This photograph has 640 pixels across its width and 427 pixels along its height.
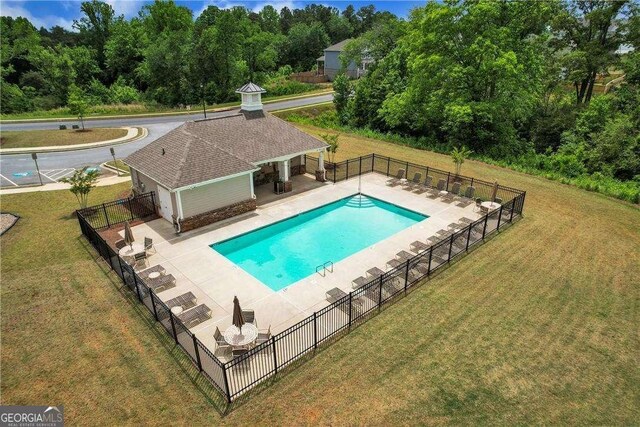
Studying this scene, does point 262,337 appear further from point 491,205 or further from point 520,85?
point 520,85

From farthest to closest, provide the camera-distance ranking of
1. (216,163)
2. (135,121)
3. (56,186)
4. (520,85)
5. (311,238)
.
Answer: (135,121) → (520,85) → (56,186) → (216,163) → (311,238)

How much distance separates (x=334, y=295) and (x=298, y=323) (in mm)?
3464

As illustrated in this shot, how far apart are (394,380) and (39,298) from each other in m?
13.4

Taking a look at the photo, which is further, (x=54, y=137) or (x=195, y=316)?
(x=54, y=137)

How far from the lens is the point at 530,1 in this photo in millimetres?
31188

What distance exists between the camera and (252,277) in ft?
52.2

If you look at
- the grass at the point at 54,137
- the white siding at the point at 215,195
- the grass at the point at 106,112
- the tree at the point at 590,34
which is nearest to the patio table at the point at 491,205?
the white siding at the point at 215,195

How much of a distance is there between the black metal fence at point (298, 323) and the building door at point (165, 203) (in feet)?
3.38

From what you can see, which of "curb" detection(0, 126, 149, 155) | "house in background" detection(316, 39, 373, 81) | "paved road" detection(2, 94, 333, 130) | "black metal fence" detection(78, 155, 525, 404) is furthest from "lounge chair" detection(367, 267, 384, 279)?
"house in background" detection(316, 39, 373, 81)

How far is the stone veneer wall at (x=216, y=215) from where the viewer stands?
19531 millimetres

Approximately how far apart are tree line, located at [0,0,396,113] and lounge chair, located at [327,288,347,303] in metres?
49.4

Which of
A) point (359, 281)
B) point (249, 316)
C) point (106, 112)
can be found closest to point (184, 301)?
point (249, 316)

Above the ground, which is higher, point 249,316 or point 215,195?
point 215,195

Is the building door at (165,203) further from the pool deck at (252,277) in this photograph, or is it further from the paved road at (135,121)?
the paved road at (135,121)
